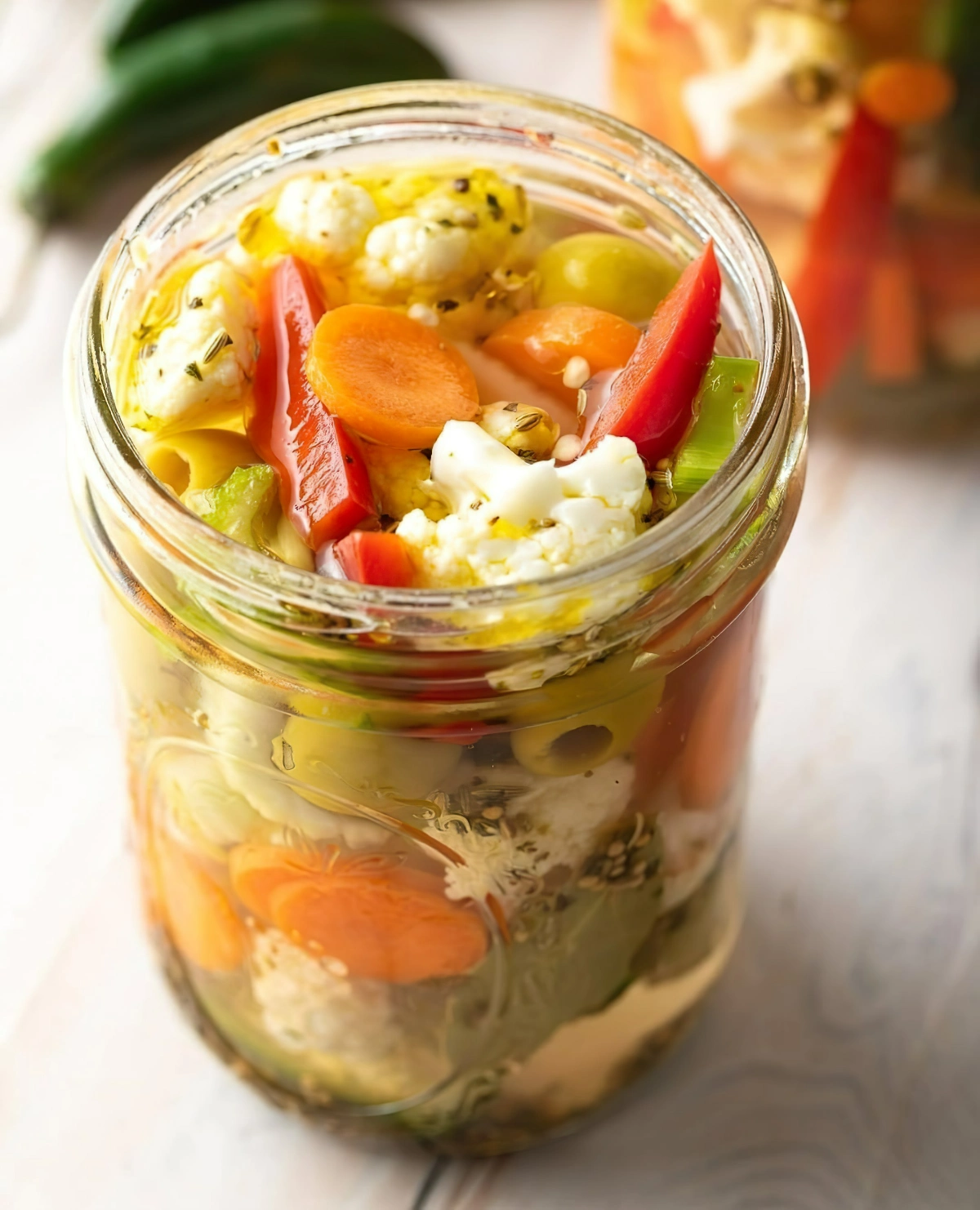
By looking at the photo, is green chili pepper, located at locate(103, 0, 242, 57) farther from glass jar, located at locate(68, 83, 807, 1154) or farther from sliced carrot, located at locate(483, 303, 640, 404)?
sliced carrot, located at locate(483, 303, 640, 404)

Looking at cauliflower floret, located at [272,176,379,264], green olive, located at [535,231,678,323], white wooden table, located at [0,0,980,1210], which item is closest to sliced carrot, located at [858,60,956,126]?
white wooden table, located at [0,0,980,1210]

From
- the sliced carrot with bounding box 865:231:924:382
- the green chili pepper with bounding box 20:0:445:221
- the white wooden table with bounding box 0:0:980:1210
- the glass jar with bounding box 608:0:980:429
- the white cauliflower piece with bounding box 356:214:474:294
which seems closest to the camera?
the white cauliflower piece with bounding box 356:214:474:294

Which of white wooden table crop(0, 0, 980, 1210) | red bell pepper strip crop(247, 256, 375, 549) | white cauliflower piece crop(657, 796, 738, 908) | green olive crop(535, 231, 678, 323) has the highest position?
green olive crop(535, 231, 678, 323)

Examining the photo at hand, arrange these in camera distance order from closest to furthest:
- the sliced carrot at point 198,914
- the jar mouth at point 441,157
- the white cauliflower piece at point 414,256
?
the jar mouth at point 441,157 < the white cauliflower piece at point 414,256 < the sliced carrot at point 198,914

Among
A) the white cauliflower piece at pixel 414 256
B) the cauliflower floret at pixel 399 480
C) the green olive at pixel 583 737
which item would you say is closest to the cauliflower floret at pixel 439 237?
the white cauliflower piece at pixel 414 256

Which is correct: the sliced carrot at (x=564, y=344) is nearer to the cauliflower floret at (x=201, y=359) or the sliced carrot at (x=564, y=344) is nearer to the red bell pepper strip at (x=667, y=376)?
the red bell pepper strip at (x=667, y=376)

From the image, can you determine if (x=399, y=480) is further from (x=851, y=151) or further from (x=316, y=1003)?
(x=851, y=151)
